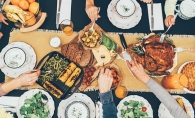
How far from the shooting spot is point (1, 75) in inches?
69.1

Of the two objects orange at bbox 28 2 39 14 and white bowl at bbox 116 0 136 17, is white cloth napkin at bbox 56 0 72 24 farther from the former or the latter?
white bowl at bbox 116 0 136 17

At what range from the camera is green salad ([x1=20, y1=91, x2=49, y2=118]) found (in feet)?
5.37

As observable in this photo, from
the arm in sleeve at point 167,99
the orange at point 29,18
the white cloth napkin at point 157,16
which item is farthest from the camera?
the white cloth napkin at point 157,16

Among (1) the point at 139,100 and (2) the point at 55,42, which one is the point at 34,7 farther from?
(1) the point at 139,100

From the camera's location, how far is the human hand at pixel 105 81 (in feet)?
5.47

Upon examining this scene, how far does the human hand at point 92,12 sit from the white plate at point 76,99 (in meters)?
0.48

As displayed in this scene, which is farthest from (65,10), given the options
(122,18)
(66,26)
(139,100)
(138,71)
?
(139,100)

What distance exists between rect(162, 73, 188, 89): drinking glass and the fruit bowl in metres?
0.85

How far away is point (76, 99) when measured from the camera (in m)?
1.71

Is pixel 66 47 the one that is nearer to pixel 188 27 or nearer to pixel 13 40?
pixel 13 40

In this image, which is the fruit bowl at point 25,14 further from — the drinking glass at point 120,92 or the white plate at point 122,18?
the drinking glass at point 120,92

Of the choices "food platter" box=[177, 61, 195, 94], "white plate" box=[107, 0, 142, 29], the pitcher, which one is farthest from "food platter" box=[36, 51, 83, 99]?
the pitcher

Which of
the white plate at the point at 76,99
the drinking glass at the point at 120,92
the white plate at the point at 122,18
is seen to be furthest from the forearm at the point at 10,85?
the white plate at the point at 122,18

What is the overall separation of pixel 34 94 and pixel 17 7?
520mm
